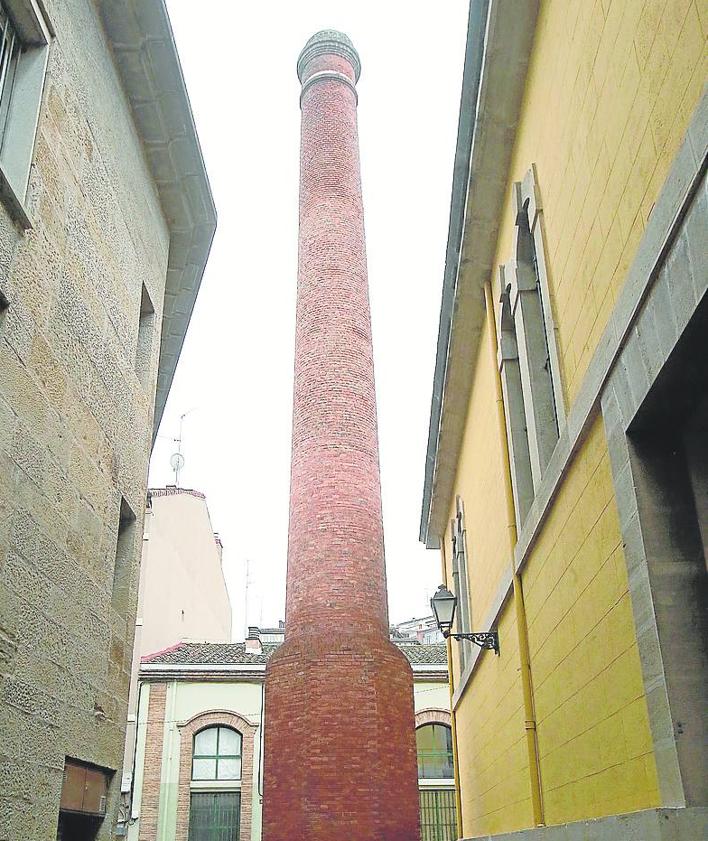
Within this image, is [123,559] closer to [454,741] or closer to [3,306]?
[3,306]

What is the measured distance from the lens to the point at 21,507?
5.45 meters

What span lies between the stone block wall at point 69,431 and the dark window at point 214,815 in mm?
17083

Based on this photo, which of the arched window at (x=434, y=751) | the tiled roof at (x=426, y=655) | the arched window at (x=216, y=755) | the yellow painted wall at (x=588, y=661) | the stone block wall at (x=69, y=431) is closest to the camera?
the yellow painted wall at (x=588, y=661)

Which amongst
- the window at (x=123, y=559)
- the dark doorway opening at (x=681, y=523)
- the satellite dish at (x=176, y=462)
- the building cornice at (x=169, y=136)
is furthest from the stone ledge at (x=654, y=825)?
the satellite dish at (x=176, y=462)

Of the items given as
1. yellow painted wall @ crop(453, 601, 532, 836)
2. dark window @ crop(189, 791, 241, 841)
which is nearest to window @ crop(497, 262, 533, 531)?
yellow painted wall @ crop(453, 601, 532, 836)

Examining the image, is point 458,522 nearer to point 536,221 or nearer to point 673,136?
point 536,221

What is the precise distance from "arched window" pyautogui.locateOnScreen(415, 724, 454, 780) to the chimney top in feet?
56.3

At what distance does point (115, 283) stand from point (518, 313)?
3.51m

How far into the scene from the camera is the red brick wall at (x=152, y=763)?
22688mm

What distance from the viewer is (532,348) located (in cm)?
639

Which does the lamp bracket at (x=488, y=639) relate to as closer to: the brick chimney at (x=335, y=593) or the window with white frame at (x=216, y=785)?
the brick chimney at (x=335, y=593)

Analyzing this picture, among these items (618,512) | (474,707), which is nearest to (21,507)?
(618,512)

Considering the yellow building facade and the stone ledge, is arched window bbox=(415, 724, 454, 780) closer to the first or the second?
the yellow building facade

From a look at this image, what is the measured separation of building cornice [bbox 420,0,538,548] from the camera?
249 inches
